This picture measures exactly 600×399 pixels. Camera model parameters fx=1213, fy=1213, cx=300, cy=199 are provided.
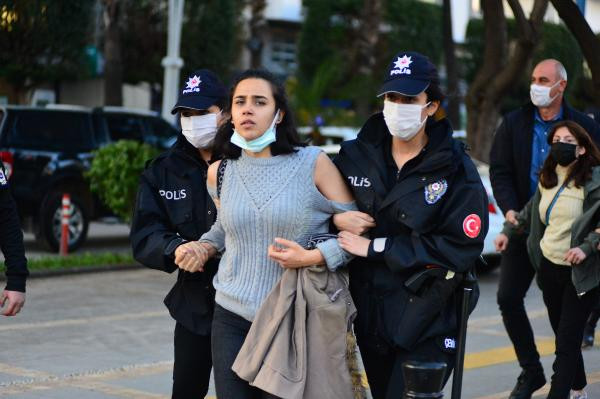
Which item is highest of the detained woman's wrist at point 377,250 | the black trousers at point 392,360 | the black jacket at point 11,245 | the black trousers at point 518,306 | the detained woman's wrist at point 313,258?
the detained woman's wrist at point 377,250

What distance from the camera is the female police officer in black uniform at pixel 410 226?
448 centimetres

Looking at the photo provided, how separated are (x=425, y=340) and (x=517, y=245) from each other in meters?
3.05

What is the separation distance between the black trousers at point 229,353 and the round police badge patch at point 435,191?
0.82 metres

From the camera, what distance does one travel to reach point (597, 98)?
10.1 meters

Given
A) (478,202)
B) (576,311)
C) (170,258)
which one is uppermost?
(478,202)

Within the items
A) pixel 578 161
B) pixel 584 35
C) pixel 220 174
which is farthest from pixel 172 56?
pixel 220 174

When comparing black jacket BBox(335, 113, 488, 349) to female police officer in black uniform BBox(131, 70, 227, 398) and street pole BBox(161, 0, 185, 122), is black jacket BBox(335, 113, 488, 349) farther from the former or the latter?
street pole BBox(161, 0, 185, 122)

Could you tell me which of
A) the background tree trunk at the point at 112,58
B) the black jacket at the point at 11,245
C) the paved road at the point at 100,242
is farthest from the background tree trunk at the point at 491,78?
the black jacket at the point at 11,245

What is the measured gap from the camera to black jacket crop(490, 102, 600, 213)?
7473mm

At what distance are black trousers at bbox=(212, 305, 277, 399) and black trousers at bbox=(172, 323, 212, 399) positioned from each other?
0.59 metres

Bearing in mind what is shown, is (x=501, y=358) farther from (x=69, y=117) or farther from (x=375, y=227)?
(x=69, y=117)

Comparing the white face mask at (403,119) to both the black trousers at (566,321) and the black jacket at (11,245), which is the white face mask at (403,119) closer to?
the black jacket at (11,245)

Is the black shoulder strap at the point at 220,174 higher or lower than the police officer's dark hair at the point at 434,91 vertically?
lower

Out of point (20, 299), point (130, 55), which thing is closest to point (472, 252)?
point (20, 299)
